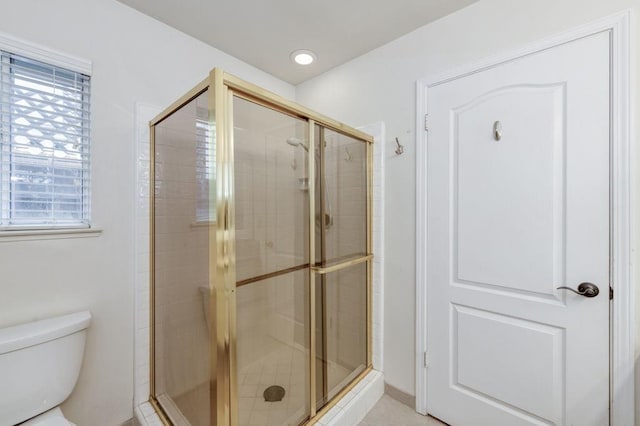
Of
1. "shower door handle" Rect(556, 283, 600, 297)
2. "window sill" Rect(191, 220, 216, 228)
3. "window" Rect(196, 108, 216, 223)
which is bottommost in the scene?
"shower door handle" Rect(556, 283, 600, 297)

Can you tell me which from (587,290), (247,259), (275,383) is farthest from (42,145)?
(587,290)

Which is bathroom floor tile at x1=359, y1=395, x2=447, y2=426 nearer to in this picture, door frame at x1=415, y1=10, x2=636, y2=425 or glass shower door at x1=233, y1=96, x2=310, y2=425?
glass shower door at x1=233, y1=96, x2=310, y2=425

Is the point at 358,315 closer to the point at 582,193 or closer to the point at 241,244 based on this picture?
the point at 241,244

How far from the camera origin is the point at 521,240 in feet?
4.53

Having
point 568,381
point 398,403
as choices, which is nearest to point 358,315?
point 398,403

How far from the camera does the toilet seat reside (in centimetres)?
110

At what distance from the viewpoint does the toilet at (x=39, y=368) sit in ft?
3.46

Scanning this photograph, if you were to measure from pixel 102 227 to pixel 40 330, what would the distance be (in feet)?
1.67

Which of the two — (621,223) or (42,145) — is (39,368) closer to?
(42,145)

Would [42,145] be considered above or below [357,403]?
above

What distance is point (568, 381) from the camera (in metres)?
1.26

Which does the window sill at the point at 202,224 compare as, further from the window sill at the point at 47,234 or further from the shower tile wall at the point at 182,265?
the window sill at the point at 47,234

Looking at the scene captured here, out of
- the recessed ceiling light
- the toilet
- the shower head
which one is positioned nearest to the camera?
the toilet

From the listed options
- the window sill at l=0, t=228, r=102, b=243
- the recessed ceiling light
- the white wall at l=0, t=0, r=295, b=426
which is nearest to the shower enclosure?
the white wall at l=0, t=0, r=295, b=426
